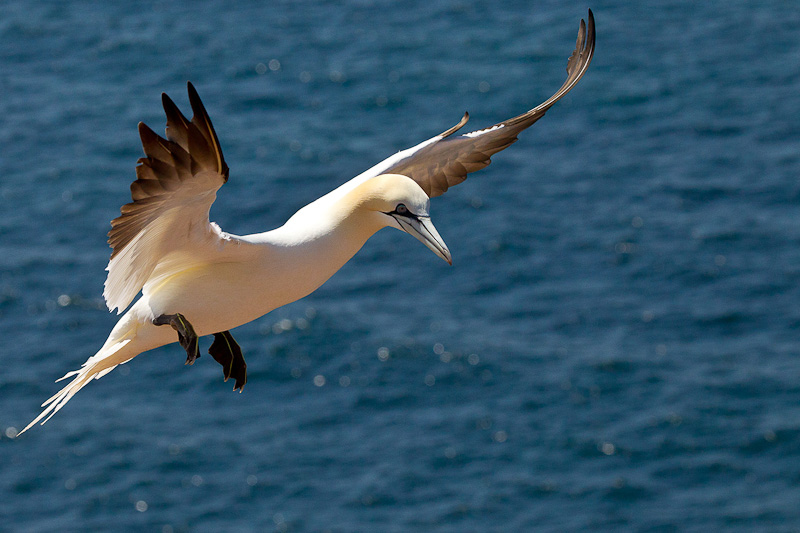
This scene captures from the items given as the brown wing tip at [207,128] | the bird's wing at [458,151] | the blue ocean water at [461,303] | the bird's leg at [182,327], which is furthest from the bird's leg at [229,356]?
the blue ocean water at [461,303]

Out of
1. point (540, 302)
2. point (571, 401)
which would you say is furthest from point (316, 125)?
point (571, 401)

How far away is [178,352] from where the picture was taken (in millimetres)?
38562

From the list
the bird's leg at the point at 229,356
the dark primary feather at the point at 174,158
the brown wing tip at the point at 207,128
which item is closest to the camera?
the brown wing tip at the point at 207,128

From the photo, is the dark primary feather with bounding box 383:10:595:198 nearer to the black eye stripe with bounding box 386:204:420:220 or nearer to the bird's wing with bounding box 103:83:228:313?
the black eye stripe with bounding box 386:204:420:220

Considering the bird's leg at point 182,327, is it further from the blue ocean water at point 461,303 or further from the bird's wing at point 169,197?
the blue ocean water at point 461,303

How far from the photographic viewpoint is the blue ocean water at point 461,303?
35781 millimetres

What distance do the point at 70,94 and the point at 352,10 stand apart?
10.7 meters

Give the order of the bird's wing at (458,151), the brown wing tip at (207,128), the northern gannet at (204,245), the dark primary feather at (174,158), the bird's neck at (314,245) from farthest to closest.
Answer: the bird's wing at (458,151) → the bird's neck at (314,245) → the northern gannet at (204,245) → the dark primary feather at (174,158) → the brown wing tip at (207,128)

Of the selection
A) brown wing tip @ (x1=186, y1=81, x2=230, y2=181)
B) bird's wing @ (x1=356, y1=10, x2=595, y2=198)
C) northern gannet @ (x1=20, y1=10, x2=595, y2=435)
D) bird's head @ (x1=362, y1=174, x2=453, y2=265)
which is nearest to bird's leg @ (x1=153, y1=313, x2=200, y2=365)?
northern gannet @ (x1=20, y1=10, x2=595, y2=435)

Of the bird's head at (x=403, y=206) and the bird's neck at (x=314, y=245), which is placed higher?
the bird's head at (x=403, y=206)

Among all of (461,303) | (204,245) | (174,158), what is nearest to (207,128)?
(174,158)

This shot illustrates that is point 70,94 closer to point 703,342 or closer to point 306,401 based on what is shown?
point 306,401

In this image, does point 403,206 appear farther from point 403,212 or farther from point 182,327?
point 182,327

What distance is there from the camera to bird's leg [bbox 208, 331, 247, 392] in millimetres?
11211
